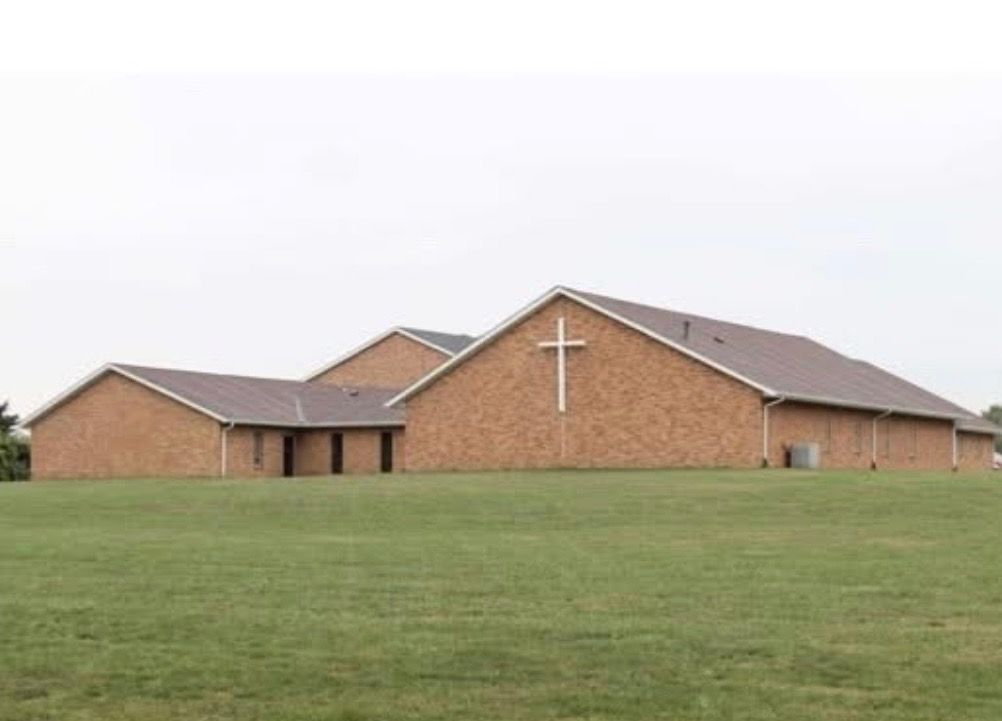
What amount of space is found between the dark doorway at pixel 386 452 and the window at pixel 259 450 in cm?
421

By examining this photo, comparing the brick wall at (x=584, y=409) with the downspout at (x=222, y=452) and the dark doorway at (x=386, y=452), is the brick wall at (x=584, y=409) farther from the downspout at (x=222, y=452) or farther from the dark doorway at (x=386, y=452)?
the dark doorway at (x=386, y=452)

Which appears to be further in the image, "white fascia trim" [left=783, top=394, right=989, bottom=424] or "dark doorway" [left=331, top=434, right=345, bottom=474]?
"dark doorway" [left=331, top=434, right=345, bottom=474]

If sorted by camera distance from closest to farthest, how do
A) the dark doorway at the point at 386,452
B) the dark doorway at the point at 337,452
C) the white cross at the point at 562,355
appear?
1. the white cross at the point at 562,355
2. the dark doorway at the point at 386,452
3. the dark doorway at the point at 337,452

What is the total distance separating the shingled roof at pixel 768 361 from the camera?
46.4 m

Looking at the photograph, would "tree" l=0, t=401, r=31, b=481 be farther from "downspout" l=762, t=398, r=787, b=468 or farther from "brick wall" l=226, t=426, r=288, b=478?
"downspout" l=762, t=398, r=787, b=468

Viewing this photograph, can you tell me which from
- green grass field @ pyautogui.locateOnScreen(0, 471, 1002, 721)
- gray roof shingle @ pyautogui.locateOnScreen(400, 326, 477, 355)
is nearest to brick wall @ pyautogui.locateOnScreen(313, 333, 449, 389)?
gray roof shingle @ pyautogui.locateOnScreen(400, 326, 477, 355)

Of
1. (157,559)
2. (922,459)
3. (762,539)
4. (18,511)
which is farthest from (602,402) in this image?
(157,559)

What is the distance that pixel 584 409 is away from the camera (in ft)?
157

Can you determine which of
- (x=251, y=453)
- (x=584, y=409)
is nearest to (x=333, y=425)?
(x=251, y=453)

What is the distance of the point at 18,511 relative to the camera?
1286 inches

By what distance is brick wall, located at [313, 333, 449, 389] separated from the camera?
78062 mm

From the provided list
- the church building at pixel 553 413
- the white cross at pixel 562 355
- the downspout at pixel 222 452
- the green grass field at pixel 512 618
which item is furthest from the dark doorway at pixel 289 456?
the green grass field at pixel 512 618

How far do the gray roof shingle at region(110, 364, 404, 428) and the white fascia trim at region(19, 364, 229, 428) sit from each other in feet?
0.36

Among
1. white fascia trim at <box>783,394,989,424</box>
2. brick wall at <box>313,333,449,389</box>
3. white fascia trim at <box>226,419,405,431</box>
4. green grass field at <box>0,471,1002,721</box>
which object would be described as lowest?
green grass field at <box>0,471,1002,721</box>
